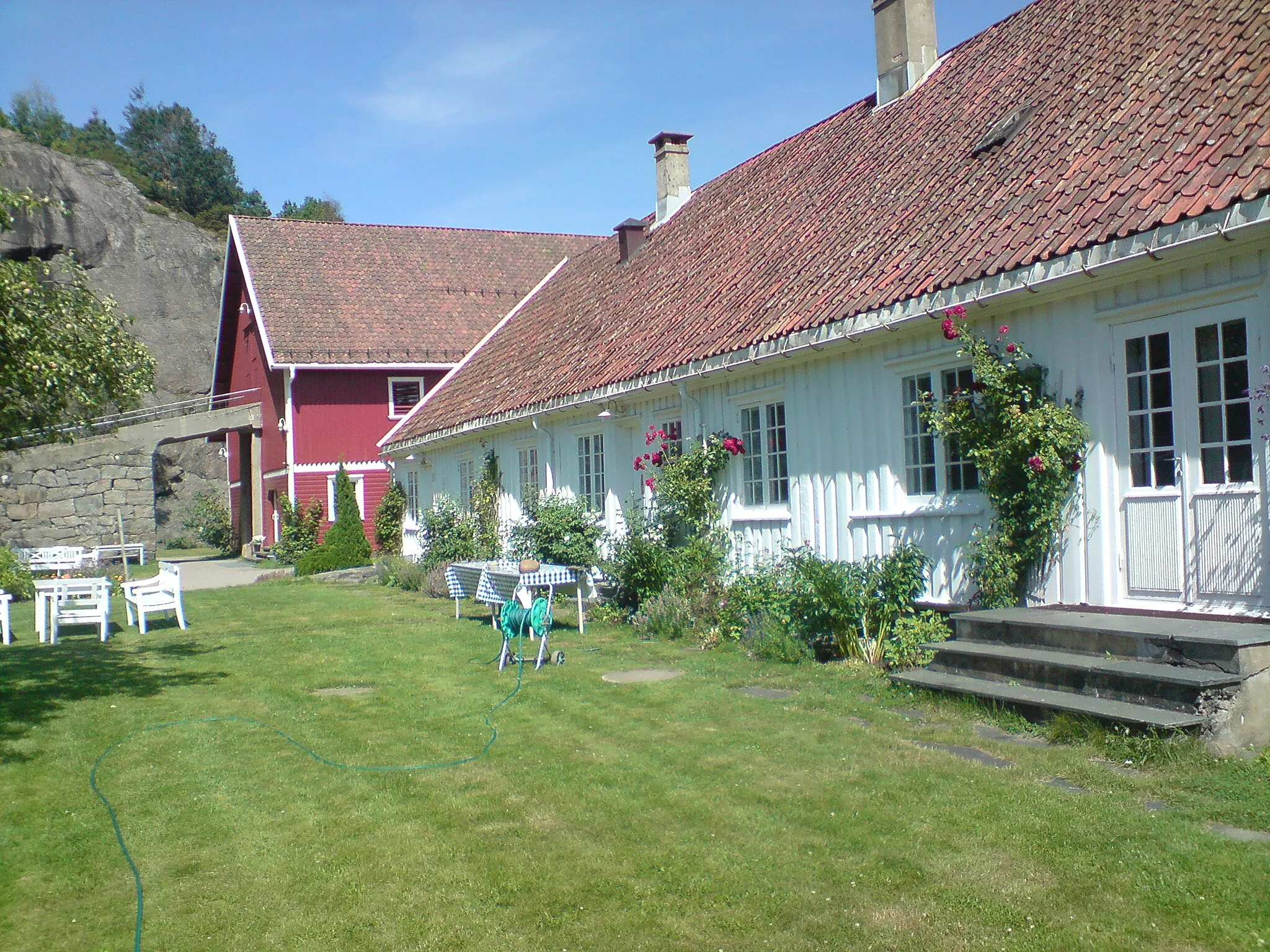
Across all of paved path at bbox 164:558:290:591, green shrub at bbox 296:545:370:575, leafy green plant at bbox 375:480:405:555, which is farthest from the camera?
leafy green plant at bbox 375:480:405:555

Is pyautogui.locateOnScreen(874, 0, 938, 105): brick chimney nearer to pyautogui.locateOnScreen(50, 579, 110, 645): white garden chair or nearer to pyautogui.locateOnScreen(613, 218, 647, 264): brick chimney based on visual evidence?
pyautogui.locateOnScreen(613, 218, 647, 264): brick chimney

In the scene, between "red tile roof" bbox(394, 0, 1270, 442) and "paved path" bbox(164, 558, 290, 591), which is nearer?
"red tile roof" bbox(394, 0, 1270, 442)

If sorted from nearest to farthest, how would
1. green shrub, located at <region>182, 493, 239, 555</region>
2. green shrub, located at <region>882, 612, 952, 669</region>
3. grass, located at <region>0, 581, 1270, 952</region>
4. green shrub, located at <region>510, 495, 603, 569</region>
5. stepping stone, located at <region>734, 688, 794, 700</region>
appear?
grass, located at <region>0, 581, 1270, 952</region>
stepping stone, located at <region>734, 688, 794, 700</region>
green shrub, located at <region>882, 612, 952, 669</region>
green shrub, located at <region>510, 495, 603, 569</region>
green shrub, located at <region>182, 493, 239, 555</region>

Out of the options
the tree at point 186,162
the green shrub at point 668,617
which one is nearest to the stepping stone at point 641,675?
the green shrub at point 668,617

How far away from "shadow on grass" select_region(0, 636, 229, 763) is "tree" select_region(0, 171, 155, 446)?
230cm

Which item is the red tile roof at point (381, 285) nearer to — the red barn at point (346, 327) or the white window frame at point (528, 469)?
the red barn at point (346, 327)

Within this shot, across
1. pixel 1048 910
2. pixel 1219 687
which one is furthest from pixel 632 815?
pixel 1219 687

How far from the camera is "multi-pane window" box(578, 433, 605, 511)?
50.5ft

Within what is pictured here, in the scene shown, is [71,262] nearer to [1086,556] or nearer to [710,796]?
[710,796]

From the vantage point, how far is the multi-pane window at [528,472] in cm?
1733

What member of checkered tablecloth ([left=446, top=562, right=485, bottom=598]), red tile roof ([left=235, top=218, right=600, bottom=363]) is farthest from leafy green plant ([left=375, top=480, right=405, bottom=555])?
checkered tablecloth ([left=446, top=562, right=485, bottom=598])

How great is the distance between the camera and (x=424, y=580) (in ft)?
63.4

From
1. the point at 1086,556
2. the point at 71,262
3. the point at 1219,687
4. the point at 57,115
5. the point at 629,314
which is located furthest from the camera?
the point at 57,115

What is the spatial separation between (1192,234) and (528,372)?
12867 millimetres
